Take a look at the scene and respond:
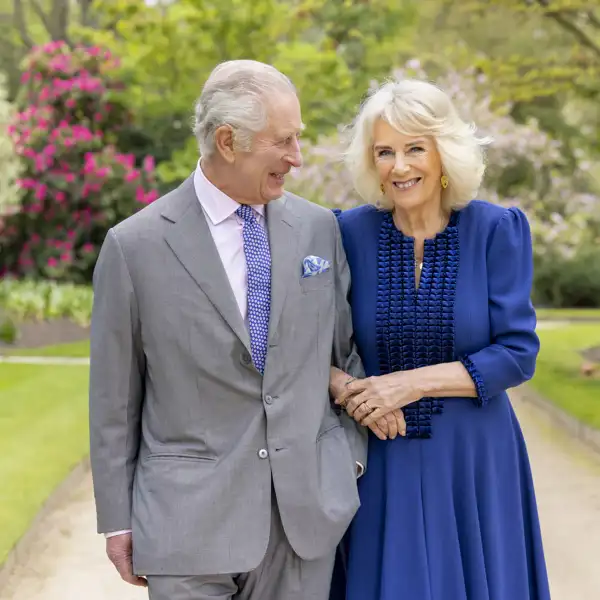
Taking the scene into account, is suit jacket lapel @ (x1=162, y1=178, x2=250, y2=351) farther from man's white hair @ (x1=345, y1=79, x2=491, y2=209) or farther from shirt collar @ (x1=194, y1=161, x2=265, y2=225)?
man's white hair @ (x1=345, y1=79, x2=491, y2=209)

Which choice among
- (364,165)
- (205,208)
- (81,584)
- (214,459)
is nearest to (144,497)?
(214,459)

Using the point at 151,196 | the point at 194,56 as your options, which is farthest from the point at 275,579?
the point at 194,56

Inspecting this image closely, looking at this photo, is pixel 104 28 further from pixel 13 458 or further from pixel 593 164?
pixel 13 458

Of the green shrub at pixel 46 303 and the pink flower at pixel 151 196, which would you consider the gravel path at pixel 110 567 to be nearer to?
the green shrub at pixel 46 303

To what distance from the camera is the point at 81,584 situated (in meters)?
5.32

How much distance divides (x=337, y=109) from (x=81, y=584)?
16947 mm

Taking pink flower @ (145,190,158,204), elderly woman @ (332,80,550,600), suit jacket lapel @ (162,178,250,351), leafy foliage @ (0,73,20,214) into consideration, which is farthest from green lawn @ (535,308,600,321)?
suit jacket lapel @ (162,178,250,351)

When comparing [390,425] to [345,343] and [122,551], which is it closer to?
[345,343]

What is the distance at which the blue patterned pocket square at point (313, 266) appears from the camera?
9.47 ft

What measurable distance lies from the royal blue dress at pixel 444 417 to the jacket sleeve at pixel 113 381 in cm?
72

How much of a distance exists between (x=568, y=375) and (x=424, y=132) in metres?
8.67

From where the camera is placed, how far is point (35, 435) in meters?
8.48

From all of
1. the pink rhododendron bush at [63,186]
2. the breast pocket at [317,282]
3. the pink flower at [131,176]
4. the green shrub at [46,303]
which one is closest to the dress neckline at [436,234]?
the breast pocket at [317,282]

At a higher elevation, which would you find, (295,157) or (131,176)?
(295,157)
